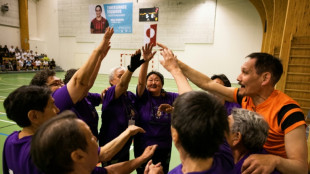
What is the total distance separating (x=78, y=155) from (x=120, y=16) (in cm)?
1966

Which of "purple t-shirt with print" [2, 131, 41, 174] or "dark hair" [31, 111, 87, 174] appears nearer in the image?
"dark hair" [31, 111, 87, 174]

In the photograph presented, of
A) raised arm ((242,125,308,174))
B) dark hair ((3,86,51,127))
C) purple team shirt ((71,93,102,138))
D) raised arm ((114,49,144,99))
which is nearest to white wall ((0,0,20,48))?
purple team shirt ((71,93,102,138))

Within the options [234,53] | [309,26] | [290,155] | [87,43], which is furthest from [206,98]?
[87,43]

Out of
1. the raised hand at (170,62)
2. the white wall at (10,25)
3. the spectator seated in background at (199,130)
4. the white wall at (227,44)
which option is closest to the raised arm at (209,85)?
the raised hand at (170,62)

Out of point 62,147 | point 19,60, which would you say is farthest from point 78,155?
point 19,60

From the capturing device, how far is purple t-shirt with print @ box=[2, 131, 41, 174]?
1.32m

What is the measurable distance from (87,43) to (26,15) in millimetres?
7272

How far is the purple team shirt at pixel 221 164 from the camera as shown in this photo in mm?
1072

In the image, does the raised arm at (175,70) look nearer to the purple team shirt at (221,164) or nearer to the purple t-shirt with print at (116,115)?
the purple team shirt at (221,164)

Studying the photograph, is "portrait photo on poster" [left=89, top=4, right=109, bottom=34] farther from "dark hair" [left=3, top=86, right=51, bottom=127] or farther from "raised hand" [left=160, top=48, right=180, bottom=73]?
"dark hair" [left=3, top=86, right=51, bottom=127]

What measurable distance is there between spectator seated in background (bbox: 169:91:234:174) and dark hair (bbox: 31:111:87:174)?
23.9 inches

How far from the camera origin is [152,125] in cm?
283

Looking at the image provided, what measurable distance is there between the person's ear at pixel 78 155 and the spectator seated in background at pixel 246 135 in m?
1.04

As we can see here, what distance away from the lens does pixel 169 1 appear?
1738 cm
